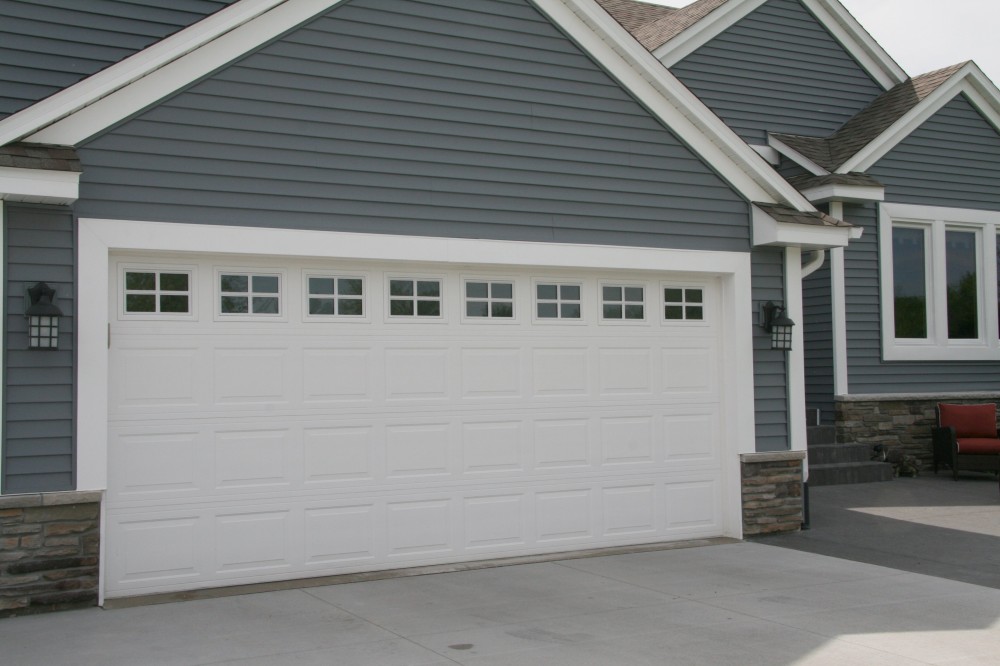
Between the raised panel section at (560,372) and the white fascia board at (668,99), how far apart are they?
2.23 meters

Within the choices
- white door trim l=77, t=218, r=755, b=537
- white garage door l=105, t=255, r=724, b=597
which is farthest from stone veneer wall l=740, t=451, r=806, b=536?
white garage door l=105, t=255, r=724, b=597

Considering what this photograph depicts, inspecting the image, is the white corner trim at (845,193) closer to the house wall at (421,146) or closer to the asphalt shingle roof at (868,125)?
the asphalt shingle roof at (868,125)

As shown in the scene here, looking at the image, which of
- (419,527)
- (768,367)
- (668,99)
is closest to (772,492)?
(768,367)

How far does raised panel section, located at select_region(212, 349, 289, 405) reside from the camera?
24.2ft

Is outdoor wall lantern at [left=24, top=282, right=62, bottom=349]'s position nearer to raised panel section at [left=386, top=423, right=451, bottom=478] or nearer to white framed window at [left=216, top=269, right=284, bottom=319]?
white framed window at [left=216, top=269, right=284, bottom=319]

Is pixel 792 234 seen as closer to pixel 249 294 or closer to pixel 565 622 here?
pixel 565 622

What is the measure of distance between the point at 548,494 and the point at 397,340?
1.91 meters

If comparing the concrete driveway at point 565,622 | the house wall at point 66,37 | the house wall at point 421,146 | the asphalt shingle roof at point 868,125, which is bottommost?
the concrete driveway at point 565,622

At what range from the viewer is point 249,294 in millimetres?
→ 7516

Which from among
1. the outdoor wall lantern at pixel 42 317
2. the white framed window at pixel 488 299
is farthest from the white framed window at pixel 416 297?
the outdoor wall lantern at pixel 42 317

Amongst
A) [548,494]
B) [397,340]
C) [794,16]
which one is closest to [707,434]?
[548,494]

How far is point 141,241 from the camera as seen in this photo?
273 inches

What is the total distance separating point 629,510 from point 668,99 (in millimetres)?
3692

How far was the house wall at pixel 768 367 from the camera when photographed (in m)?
9.58
